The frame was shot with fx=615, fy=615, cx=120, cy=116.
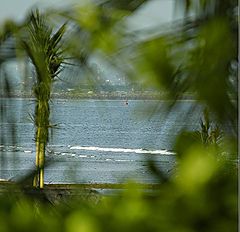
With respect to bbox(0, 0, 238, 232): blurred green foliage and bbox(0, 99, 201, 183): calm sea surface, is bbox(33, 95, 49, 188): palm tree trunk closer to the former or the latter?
bbox(0, 99, 201, 183): calm sea surface

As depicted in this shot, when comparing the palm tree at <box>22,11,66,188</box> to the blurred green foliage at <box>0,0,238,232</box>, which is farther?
the palm tree at <box>22,11,66,188</box>

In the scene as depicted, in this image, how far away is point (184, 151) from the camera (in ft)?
1.06

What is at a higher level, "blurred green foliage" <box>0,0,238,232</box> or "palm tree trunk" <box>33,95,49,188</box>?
"palm tree trunk" <box>33,95,49,188</box>

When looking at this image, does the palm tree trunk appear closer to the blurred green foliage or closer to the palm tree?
the palm tree

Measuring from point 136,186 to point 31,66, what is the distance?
0.18 m

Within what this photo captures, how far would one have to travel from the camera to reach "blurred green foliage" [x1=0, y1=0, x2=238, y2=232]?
0.29 metres

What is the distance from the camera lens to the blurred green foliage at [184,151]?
291mm

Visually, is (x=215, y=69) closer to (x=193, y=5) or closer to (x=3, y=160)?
(x=193, y=5)

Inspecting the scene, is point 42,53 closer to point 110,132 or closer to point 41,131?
point 41,131

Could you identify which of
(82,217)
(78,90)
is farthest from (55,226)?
(78,90)

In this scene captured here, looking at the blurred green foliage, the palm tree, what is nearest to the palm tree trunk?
the palm tree

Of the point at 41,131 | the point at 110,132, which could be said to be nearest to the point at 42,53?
the point at 41,131

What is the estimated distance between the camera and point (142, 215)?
0.96ft

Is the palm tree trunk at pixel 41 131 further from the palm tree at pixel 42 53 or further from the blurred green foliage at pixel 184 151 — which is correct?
the blurred green foliage at pixel 184 151
